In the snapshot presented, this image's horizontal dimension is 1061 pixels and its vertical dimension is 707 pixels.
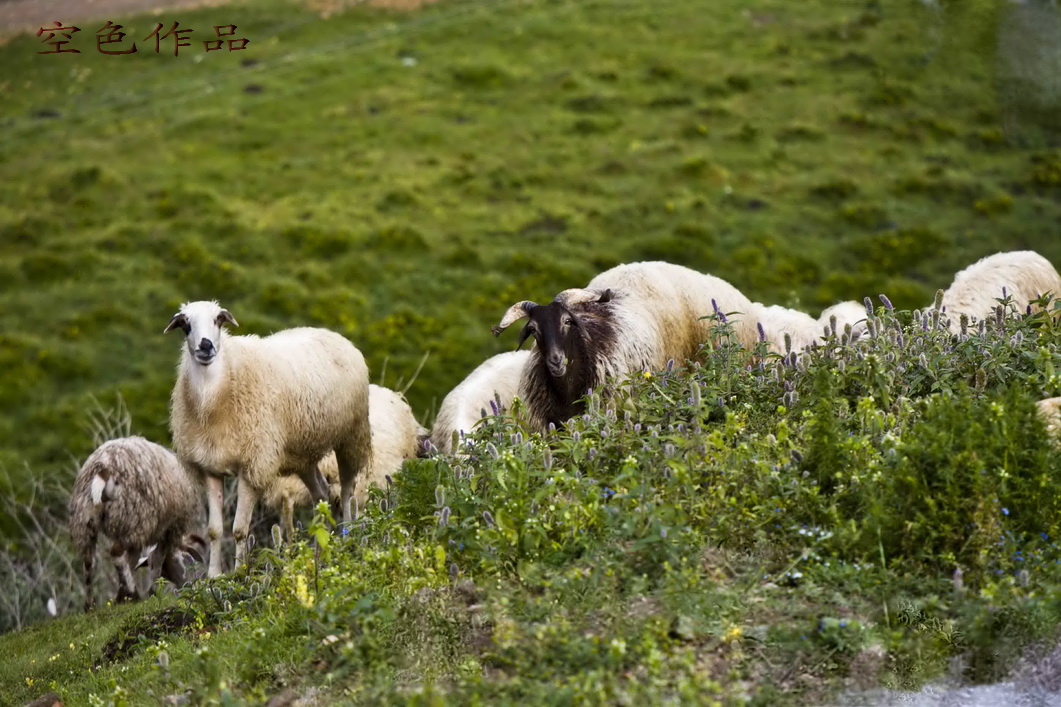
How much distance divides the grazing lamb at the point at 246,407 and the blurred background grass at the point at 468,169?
1214 cm

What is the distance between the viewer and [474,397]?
11750mm

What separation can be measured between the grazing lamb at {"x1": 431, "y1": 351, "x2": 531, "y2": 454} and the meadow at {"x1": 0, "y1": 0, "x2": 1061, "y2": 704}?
3304 millimetres

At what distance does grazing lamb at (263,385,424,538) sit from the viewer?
41.8 ft

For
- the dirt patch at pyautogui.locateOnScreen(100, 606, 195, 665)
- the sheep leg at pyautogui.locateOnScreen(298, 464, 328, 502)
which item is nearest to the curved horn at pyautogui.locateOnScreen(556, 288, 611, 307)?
the sheep leg at pyautogui.locateOnScreen(298, 464, 328, 502)

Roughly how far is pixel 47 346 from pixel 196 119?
12.7 metres

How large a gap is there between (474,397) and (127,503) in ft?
12.6

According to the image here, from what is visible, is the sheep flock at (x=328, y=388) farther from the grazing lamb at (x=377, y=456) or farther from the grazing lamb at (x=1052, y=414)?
the grazing lamb at (x=1052, y=414)

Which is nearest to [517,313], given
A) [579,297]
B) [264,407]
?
[579,297]

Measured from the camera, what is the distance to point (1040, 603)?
475 cm

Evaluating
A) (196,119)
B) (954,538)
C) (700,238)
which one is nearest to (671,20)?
(700,238)

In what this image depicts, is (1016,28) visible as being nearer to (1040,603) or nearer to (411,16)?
(411,16)

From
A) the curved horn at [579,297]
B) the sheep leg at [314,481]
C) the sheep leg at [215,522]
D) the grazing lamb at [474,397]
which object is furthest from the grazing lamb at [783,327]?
the sheep leg at [215,522]

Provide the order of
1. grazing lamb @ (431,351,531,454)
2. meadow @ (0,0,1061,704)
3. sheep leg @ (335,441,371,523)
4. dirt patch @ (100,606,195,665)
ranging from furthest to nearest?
sheep leg @ (335,441,371,523), grazing lamb @ (431,351,531,454), dirt patch @ (100,606,195,665), meadow @ (0,0,1061,704)

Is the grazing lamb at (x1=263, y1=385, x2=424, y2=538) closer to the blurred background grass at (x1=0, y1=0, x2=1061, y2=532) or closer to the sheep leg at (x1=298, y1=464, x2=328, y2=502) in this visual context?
the sheep leg at (x1=298, y1=464, x2=328, y2=502)
